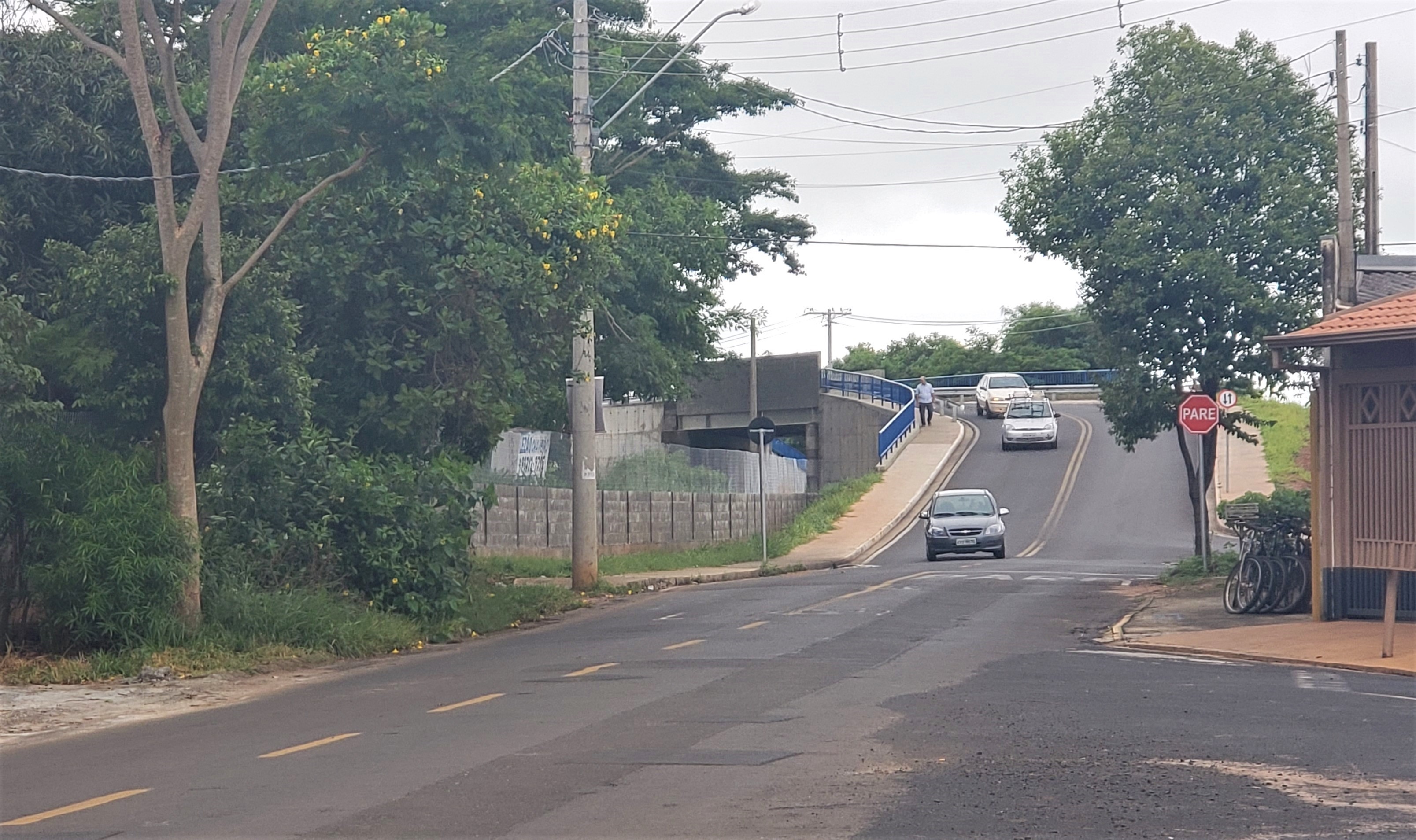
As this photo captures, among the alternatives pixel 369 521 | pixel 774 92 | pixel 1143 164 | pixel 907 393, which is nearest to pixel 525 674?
pixel 369 521

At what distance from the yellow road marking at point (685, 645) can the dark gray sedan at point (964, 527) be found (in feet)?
59.5

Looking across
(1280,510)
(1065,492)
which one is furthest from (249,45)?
(1065,492)

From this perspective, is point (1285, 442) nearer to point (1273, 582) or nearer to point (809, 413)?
point (809, 413)

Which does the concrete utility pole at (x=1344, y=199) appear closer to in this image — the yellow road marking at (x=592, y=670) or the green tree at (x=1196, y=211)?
the green tree at (x=1196, y=211)

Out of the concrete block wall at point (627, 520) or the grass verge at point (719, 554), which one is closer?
the grass verge at point (719, 554)

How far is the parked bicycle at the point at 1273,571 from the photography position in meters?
19.9

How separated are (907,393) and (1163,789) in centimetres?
5767

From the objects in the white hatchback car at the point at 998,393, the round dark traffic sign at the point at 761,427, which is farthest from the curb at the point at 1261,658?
the white hatchback car at the point at 998,393

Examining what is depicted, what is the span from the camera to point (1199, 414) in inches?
1018

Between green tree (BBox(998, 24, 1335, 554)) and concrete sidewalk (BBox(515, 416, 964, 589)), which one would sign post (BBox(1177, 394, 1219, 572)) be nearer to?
green tree (BBox(998, 24, 1335, 554))

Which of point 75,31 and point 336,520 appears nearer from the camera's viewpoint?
point 75,31

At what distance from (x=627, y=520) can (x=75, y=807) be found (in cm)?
2742

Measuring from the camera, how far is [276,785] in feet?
29.9

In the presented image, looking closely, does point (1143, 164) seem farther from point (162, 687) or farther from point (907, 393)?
point (907, 393)
